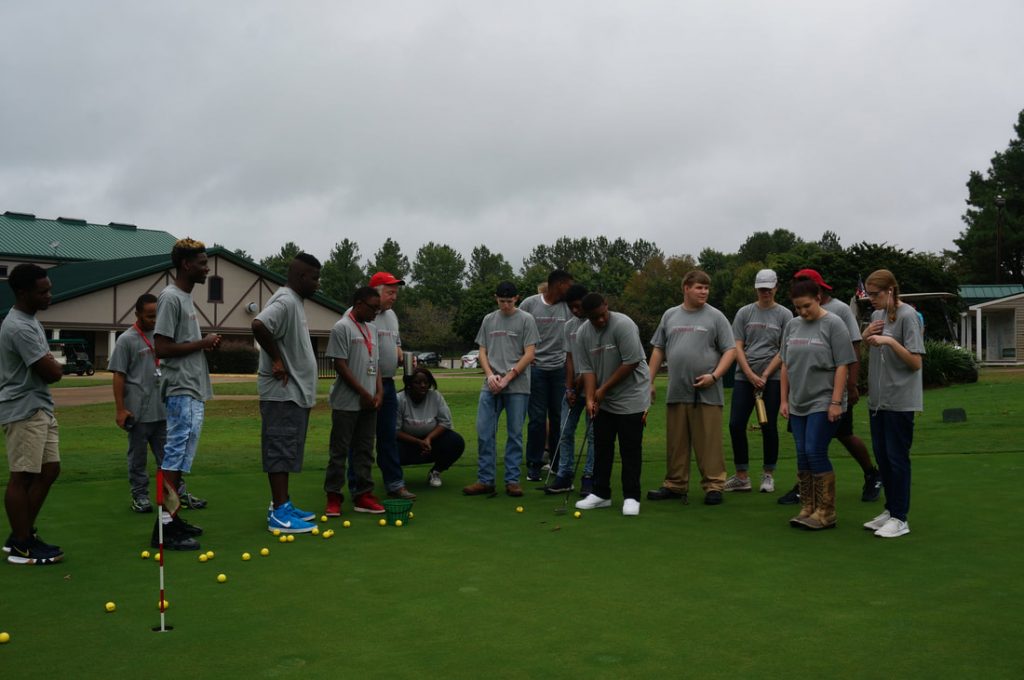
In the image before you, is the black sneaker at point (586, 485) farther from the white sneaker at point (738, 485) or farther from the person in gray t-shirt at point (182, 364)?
the person in gray t-shirt at point (182, 364)

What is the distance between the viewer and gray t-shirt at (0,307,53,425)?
586 cm

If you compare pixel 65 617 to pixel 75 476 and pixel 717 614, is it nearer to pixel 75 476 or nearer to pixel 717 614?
pixel 717 614

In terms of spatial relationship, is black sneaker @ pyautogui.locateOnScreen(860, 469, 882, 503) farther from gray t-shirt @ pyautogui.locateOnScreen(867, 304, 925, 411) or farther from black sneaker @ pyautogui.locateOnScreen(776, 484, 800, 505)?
gray t-shirt @ pyautogui.locateOnScreen(867, 304, 925, 411)

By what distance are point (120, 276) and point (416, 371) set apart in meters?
40.1

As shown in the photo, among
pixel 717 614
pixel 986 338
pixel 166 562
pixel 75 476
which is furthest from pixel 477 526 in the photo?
pixel 986 338

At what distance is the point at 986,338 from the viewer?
150ft

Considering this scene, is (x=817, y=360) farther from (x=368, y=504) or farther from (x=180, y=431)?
(x=180, y=431)

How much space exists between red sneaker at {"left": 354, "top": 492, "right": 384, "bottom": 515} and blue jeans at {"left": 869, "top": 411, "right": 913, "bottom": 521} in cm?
409

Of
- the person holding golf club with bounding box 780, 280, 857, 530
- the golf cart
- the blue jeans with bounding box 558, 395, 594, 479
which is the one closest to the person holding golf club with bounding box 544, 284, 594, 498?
the blue jeans with bounding box 558, 395, 594, 479

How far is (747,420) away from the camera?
857cm

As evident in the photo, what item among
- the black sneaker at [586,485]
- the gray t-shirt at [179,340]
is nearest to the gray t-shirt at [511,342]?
the black sneaker at [586,485]

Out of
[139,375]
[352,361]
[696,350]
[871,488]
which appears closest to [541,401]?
[696,350]

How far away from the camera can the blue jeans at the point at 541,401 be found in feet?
30.3

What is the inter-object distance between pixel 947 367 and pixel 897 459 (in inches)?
764
